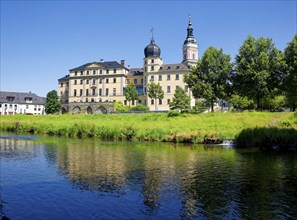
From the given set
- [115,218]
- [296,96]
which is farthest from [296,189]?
[296,96]

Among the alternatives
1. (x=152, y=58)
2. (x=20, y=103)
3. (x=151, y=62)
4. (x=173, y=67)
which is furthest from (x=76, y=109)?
(x=20, y=103)

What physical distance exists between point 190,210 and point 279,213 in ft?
10.5

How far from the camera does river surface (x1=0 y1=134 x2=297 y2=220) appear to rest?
37.1 feet

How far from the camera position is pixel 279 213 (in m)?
11.1

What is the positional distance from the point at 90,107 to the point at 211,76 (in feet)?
142

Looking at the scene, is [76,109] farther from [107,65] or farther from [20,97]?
[20,97]

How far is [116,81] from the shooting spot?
91.8m

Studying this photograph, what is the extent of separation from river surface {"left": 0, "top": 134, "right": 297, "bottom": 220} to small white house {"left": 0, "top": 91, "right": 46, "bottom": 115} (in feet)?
298

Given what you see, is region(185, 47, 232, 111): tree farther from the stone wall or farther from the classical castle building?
the stone wall

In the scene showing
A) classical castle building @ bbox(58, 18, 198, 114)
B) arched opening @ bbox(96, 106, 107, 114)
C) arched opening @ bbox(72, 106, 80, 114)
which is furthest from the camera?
arched opening @ bbox(72, 106, 80, 114)

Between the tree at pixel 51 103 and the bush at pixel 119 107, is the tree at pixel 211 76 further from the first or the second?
the tree at pixel 51 103

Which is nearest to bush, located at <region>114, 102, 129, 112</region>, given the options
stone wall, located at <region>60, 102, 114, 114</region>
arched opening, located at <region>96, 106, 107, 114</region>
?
stone wall, located at <region>60, 102, 114, 114</region>

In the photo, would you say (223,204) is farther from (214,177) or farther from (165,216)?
(214,177)

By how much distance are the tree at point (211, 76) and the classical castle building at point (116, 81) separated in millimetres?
28826
